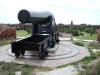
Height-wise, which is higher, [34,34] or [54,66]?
[34,34]

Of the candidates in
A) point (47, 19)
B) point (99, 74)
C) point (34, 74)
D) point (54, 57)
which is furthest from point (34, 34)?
point (99, 74)

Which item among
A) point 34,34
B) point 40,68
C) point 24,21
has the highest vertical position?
point 24,21

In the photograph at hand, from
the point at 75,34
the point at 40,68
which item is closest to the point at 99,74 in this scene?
the point at 40,68

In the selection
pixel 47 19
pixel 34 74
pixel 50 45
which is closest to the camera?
pixel 34 74

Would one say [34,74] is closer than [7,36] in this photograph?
Yes

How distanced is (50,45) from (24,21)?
327cm

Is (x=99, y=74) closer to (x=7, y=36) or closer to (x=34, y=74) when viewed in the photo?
(x=34, y=74)

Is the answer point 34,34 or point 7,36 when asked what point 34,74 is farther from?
point 7,36

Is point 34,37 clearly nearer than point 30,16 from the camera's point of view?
No

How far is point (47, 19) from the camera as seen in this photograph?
249 inches

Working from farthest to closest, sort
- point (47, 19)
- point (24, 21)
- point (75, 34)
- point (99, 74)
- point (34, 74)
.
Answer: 1. point (75, 34)
2. point (47, 19)
3. point (24, 21)
4. point (34, 74)
5. point (99, 74)

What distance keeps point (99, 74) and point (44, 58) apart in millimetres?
3204

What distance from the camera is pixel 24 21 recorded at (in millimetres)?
5551

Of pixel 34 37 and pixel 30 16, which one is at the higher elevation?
pixel 30 16
